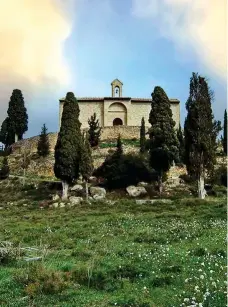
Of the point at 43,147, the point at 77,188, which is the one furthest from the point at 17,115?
the point at 77,188

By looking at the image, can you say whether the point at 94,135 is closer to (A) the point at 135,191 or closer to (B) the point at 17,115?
(B) the point at 17,115

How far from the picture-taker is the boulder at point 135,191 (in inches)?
1383

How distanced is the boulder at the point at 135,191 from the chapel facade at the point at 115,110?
27278mm

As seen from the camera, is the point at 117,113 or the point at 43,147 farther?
the point at 117,113

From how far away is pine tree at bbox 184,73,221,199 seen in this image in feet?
103

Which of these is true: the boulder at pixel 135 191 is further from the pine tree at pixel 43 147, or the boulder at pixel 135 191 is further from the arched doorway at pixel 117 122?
the arched doorway at pixel 117 122

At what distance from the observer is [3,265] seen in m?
10.5

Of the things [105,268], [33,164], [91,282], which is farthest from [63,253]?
[33,164]

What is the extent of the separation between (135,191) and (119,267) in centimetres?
2636

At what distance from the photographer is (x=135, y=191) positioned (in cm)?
3556

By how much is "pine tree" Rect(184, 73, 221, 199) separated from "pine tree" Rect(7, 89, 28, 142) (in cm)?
3084

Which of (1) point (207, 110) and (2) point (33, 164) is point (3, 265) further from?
(2) point (33, 164)

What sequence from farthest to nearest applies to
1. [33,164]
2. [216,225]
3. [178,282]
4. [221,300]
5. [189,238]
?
[33,164], [216,225], [189,238], [178,282], [221,300]

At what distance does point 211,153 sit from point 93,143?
23.6 metres
